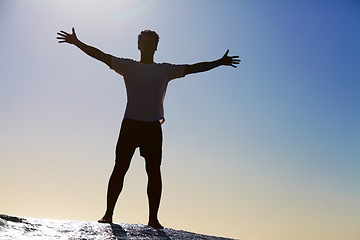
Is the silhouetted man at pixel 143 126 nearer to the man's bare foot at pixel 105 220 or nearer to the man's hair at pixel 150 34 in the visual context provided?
the man's bare foot at pixel 105 220

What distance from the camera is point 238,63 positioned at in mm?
7203

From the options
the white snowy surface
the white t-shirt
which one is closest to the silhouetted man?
the white t-shirt

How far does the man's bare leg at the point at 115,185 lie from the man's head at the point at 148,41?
191 centimetres

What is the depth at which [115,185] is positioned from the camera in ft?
20.6

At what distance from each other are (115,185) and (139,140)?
784mm

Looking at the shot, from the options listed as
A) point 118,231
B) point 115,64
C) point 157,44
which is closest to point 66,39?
point 115,64

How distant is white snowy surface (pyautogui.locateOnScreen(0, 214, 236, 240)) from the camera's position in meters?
4.29

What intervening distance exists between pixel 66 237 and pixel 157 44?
11.9 feet

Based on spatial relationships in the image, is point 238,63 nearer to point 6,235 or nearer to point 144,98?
point 144,98

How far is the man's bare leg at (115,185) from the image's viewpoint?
6.21m

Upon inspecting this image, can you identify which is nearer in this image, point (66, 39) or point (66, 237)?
point (66, 237)

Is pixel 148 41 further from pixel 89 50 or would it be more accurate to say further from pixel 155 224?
pixel 155 224

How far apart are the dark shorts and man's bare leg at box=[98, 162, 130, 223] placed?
4.9 inches

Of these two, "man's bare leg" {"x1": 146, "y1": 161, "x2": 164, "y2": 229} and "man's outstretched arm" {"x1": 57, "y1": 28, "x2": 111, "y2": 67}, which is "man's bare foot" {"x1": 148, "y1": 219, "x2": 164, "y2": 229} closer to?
"man's bare leg" {"x1": 146, "y1": 161, "x2": 164, "y2": 229}
